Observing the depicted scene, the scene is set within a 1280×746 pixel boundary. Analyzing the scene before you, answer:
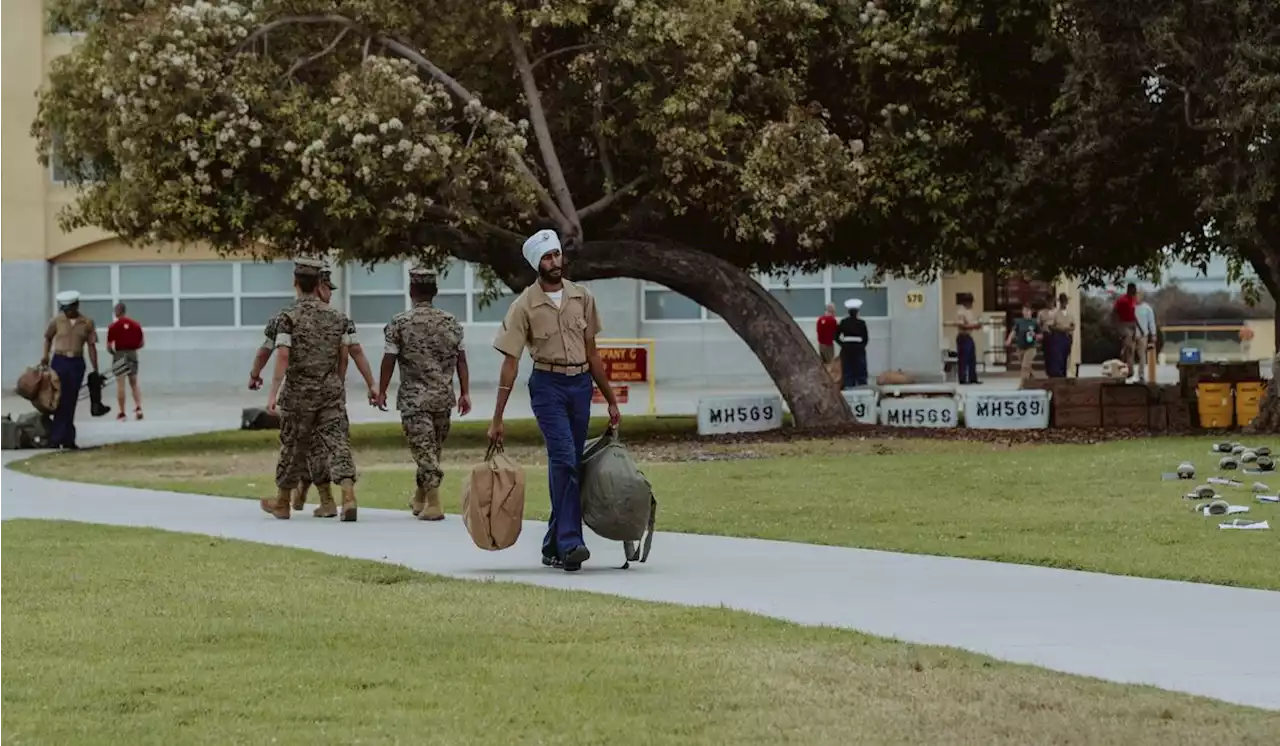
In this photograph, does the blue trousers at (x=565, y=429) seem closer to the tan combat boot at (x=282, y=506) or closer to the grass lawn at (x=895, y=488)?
the grass lawn at (x=895, y=488)

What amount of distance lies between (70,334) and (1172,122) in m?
12.5

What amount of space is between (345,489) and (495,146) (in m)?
9.59

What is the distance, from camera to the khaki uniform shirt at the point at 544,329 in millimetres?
11859

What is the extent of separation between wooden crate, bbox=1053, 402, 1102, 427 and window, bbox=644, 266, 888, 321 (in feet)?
65.3

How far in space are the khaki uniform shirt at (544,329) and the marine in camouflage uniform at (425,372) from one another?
12.3ft

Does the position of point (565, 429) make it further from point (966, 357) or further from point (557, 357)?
point (966, 357)

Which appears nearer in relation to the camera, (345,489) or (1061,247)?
(345,489)

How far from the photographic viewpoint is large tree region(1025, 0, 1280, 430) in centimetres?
2317

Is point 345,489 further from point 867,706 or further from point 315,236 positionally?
point 315,236

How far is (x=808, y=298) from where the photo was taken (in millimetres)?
46594

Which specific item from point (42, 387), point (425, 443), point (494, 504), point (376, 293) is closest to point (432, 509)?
point (425, 443)

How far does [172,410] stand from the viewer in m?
38.2

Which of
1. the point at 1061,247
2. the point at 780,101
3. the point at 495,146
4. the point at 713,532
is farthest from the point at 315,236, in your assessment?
the point at 713,532

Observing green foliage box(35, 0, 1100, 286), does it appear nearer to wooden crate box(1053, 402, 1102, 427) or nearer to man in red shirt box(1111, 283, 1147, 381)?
wooden crate box(1053, 402, 1102, 427)
